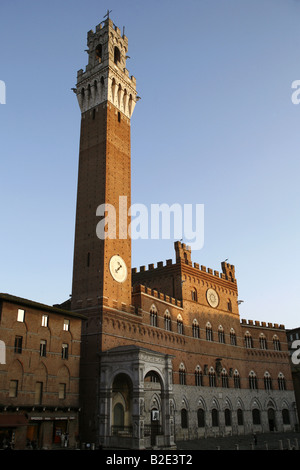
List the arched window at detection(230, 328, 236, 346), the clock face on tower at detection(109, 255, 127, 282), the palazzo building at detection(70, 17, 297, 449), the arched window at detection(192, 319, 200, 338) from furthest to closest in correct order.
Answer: the arched window at detection(230, 328, 236, 346) < the arched window at detection(192, 319, 200, 338) < the clock face on tower at detection(109, 255, 127, 282) < the palazzo building at detection(70, 17, 297, 449)

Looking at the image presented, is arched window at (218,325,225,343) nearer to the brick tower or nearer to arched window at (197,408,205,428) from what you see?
arched window at (197,408,205,428)

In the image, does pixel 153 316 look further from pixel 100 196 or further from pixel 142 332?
pixel 100 196

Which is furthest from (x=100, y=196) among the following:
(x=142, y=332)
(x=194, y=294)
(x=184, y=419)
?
(x=184, y=419)

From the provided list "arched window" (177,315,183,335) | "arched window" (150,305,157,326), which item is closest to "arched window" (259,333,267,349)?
"arched window" (177,315,183,335)

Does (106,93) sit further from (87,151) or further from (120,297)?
(120,297)

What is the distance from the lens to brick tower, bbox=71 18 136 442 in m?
35.0

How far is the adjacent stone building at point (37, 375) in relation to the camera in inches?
1085

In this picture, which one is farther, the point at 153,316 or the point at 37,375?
the point at 153,316

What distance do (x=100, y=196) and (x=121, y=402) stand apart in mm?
18452

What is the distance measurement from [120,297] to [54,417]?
11.7 m

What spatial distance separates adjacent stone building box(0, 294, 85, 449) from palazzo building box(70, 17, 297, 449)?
223 centimetres

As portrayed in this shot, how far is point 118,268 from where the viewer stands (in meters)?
38.9

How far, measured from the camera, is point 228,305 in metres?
55.0

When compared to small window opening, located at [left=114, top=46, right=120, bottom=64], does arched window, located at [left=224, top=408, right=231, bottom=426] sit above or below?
below
